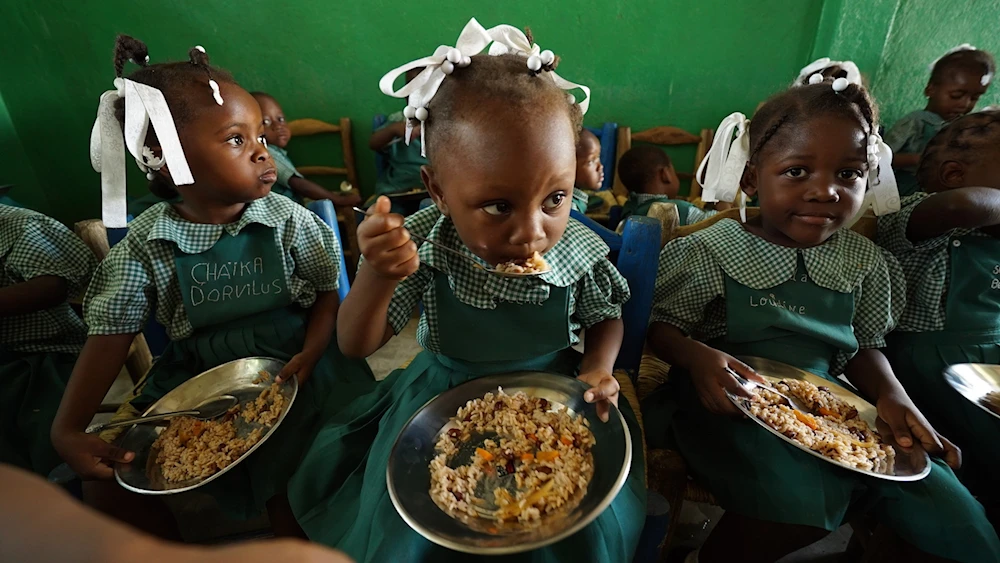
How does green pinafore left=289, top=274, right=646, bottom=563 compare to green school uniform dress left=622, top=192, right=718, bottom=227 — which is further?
green school uniform dress left=622, top=192, right=718, bottom=227

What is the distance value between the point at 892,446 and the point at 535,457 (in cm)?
73

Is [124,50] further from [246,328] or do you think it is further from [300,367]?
[300,367]

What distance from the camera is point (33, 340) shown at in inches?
48.2

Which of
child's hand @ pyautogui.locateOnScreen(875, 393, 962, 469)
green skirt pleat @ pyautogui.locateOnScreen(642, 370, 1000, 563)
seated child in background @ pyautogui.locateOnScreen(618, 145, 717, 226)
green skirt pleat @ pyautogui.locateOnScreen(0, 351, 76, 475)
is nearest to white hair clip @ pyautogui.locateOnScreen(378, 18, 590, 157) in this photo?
green skirt pleat @ pyautogui.locateOnScreen(642, 370, 1000, 563)

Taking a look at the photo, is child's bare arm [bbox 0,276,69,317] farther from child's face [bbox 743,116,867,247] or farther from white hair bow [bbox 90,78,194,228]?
child's face [bbox 743,116,867,247]

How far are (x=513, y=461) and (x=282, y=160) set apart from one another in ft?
8.44

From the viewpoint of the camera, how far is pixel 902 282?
1.17 m

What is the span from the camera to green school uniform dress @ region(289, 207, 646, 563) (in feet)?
2.85

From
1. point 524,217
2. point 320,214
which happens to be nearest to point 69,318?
point 320,214

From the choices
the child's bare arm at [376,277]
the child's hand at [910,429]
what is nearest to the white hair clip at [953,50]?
the child's hand at [910,429]

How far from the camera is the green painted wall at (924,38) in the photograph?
255 cm

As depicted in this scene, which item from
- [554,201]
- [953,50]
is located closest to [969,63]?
[953,50]

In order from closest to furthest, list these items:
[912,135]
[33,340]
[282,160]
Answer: [33,340], [912,135], [282,160]

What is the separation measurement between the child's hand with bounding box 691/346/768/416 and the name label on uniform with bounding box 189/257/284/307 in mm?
1045
